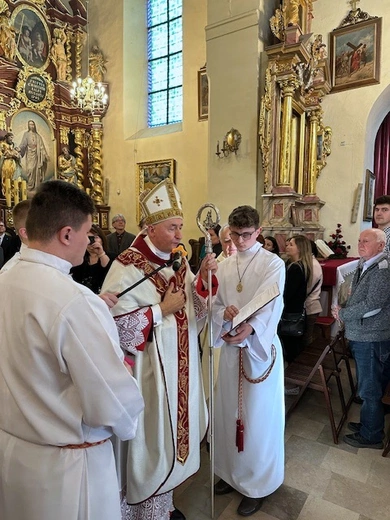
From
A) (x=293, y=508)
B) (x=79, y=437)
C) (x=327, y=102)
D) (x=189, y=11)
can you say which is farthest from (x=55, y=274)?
(x=189, y=11)

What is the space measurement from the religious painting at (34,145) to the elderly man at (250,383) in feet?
32.2

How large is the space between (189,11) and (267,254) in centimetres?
948

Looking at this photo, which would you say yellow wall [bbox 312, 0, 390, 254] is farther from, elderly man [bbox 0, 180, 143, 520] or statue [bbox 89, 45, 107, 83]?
elderly man [bbox 0, 180, 143, 520]

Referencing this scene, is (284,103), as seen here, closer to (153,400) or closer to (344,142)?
(344,142)

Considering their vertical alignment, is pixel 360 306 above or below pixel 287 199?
below

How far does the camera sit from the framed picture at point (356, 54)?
719cm

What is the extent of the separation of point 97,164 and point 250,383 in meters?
10.6

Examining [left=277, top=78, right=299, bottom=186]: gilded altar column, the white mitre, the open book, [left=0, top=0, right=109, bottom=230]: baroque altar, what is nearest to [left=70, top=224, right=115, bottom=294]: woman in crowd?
the white mitre

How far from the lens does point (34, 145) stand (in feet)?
36.4

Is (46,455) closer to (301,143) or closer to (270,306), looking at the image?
(270,306)

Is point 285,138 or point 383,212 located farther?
point 285,138

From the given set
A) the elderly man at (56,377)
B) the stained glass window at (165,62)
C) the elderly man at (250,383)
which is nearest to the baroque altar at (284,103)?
the elderly man at (250,383)

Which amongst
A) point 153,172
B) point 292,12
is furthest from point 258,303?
point 153,172

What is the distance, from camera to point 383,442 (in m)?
3.12
